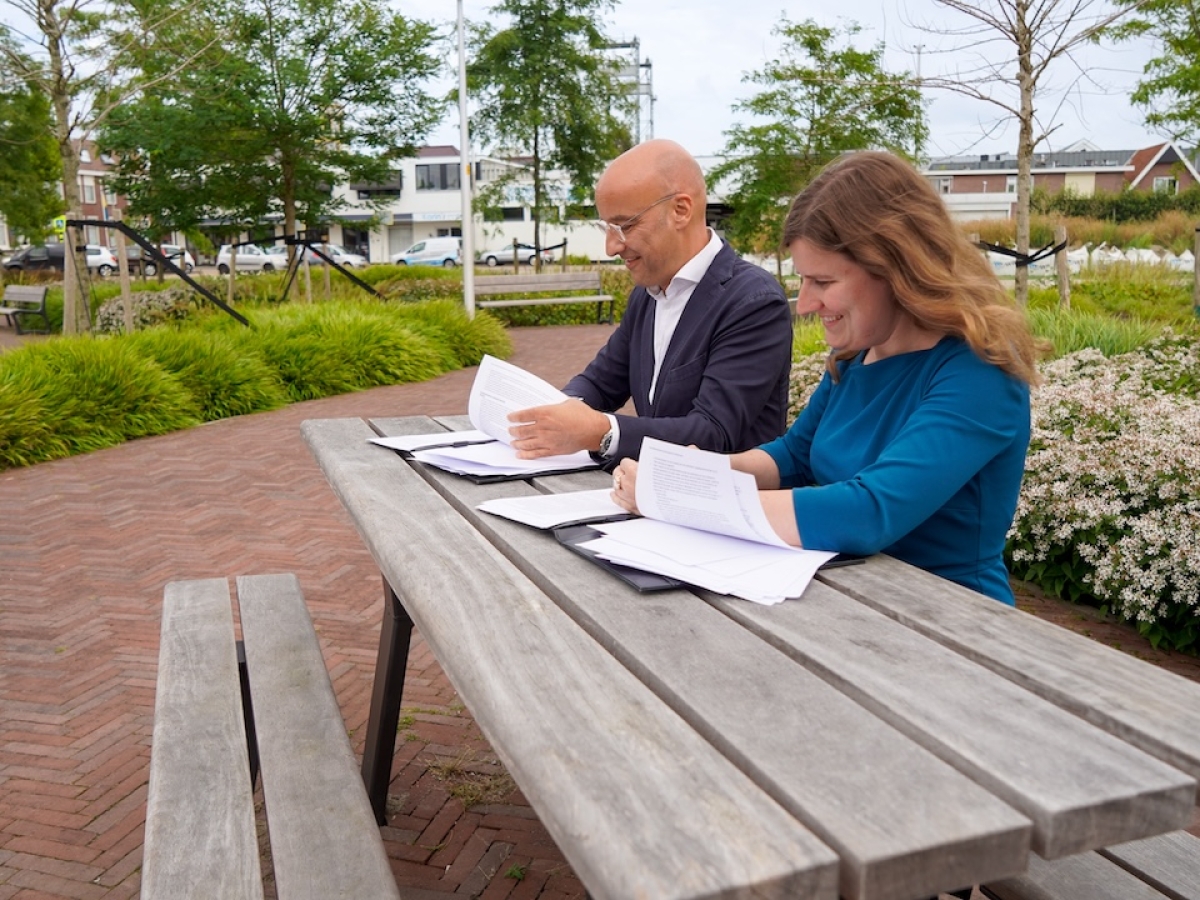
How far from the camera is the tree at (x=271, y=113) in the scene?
15.6 meters

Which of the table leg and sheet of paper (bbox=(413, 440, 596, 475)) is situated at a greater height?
sheet of paper (bbox=(413, 440, 596, 475))

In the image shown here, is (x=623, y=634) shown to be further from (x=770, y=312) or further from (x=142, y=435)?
(x=142, y=435)

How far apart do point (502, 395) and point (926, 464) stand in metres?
1.20

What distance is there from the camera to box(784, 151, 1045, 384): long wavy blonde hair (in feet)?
6.32

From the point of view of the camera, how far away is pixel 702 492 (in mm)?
1812

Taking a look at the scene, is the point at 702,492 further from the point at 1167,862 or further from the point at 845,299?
the point at 1167,862

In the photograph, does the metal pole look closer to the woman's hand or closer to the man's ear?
the man's ear

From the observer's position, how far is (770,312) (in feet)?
9.80

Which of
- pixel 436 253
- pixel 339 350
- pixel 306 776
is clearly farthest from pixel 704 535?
pixel 436 253

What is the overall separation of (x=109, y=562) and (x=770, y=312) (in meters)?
3.53

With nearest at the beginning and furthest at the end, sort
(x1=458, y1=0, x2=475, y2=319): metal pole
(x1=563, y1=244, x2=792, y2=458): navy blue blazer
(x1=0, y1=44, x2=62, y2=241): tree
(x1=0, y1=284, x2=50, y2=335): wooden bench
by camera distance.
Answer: (x1=563, y1=244, x2=792, y2=458): navy blue blazer, (x1=458, y1=0, x2=475, y2=319): metal pole, (x1=0, y1=284, x2=50, y2=335): wooden bench, (x1=0, y1=44, x2=62, y2=241): tree

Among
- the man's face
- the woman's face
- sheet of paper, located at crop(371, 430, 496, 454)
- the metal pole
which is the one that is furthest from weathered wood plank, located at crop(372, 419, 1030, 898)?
the metal pole

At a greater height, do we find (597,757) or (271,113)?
(271,113)

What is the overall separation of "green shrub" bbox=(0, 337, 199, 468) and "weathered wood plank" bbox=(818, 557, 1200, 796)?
7.06 meters
